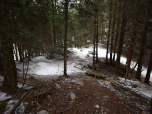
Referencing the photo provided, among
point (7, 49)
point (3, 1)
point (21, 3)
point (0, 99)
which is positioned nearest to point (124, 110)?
point (0, 99)

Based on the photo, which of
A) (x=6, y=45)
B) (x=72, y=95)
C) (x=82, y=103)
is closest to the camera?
(x=6, y=45)

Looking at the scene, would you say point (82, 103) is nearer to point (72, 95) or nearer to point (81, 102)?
point (81, 102)

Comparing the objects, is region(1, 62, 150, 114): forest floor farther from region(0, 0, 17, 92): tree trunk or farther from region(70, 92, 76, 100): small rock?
region(0, 0, 17, 92): tree trunk

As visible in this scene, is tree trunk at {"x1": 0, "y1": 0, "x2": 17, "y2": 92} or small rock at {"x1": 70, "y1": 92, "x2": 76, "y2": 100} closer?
tree trunk at {"x1": 0, "y1": 0, "x2": 17, "y2": 92}

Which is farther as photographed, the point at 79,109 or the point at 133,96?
the point at 133,96

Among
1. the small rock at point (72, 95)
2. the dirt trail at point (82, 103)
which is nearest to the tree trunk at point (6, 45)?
the dirt trail at point (82, 103)

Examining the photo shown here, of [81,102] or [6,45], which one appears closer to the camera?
[6,45]

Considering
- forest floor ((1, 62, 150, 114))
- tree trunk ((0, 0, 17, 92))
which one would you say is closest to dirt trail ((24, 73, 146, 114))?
forest floor ((1, 62, 150, 114))

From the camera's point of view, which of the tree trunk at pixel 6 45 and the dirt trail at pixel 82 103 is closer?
the tree trunk at pixel 6 45

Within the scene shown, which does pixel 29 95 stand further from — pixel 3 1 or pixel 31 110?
pixel 3 1

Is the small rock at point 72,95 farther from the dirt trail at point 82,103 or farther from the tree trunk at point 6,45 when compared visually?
the tree trunk at point 6,45

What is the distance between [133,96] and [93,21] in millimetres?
12619

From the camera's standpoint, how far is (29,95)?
430cm

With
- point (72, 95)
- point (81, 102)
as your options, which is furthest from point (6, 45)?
point (81, 102)
